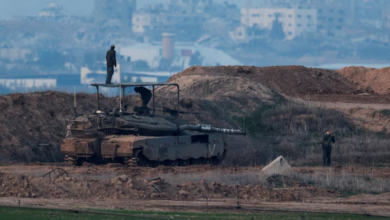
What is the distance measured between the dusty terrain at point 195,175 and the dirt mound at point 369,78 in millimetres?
7211

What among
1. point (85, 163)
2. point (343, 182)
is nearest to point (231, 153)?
point (85, 163)

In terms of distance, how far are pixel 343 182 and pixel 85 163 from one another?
27.7ft

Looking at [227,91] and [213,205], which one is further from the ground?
[227,91]

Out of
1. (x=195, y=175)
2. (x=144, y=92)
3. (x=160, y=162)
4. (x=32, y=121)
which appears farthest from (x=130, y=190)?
(x=32, y=121)

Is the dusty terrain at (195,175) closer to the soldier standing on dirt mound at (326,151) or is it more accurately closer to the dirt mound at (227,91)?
the dirt mound at (227,91)

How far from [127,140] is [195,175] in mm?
3198

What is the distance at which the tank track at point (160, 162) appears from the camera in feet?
92.8

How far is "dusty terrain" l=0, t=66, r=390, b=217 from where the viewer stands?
70.8ft

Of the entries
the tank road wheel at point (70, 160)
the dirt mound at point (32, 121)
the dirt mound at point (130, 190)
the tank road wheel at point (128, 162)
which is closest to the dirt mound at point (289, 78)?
the dirt mound at point (32, 121)

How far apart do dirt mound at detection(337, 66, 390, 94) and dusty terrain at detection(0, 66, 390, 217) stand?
7.21 m

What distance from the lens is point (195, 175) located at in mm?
26156

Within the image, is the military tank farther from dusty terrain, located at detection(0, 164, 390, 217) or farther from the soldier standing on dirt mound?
the soldier standing on dirt mound

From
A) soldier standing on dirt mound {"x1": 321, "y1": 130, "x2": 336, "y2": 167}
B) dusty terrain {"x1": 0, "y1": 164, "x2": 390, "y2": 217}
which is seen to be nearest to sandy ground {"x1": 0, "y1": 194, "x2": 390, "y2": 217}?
dusty terrain {"x1": 0, "y1": 164, "x2": 390, "y2": 217}

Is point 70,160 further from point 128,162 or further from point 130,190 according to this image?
point 130,190
